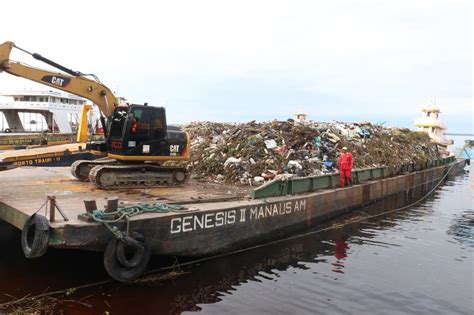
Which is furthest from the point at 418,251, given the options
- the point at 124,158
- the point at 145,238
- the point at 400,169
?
the point at 400,169

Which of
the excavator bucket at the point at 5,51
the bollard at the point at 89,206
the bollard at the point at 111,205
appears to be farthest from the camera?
the excavator bucket at the point at 5,51

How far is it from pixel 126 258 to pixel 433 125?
35846mm

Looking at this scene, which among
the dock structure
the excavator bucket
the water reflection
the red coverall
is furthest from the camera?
the dock structure

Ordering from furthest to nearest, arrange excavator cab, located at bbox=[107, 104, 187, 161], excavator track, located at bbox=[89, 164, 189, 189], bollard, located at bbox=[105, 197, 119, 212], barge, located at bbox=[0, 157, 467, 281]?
excavator cab, located at bbox=[107, 104, 187, 161], excavator track, located at bbox=[89, 164, 189, 189], bollard, located at bbox=[105, 197, 119, 212], barge, located at bbox=[0, 157, 467, 281]

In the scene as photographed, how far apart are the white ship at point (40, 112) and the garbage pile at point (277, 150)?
23111 millimetres

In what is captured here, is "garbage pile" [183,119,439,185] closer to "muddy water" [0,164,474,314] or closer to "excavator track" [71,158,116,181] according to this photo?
"muddy water" [0,164,474,314]

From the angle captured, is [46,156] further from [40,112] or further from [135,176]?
[40,112]

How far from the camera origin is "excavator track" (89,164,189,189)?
10.7 m

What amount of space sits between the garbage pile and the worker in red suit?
739 mm

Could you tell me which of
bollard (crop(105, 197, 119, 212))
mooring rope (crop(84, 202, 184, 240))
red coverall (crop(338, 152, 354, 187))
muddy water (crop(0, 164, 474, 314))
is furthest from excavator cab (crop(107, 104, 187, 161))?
red coverall (crop(338, 152, 354, 187))

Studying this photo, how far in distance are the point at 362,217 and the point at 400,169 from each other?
6.93 meters

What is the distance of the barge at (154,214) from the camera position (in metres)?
6.77

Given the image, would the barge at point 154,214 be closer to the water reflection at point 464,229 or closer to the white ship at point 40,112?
the water reflection at point 464,229

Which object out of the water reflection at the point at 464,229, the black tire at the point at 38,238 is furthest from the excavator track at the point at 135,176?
the water reflection at the point at 464,229
